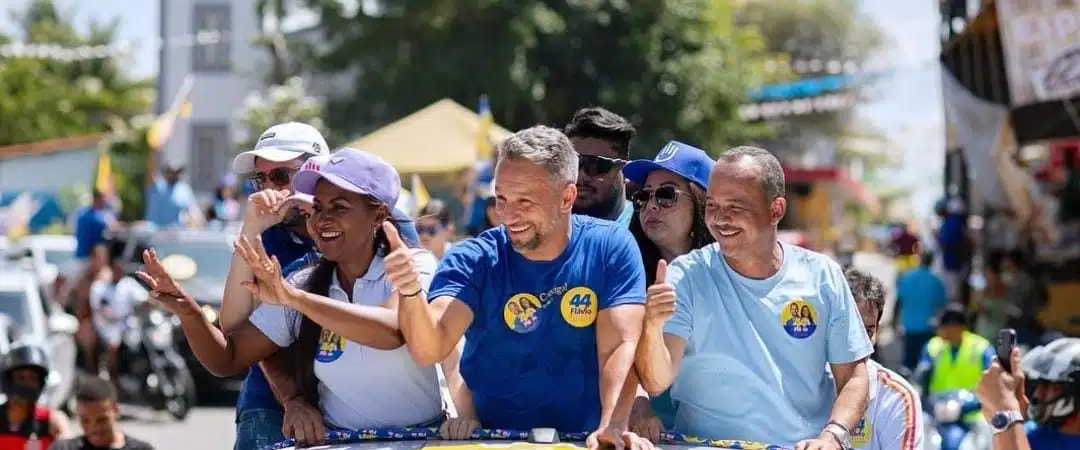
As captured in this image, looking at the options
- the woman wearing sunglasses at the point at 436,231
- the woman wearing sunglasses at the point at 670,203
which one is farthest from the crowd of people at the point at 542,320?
the woman wearing sunglasses at the point at 436,231

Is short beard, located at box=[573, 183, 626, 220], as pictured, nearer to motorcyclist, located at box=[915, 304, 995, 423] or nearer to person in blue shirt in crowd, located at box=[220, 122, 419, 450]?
person in blue shirt in crowd, located at box=[220, 122, 419, 450]

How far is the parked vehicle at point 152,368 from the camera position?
1520cm

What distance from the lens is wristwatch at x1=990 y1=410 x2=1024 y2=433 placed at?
478cm

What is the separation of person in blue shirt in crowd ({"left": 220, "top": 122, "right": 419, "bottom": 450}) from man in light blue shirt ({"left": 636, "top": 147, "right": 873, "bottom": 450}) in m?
0.99

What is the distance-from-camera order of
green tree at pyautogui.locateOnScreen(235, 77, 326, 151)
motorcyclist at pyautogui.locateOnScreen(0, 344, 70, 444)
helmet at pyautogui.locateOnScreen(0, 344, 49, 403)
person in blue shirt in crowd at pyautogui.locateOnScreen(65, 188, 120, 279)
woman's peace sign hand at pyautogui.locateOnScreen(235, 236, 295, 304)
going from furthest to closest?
green tree at pyautogui.locateOnScreen(235, 77, 326, 151), person in blue shirt in crowd at pyautogui.locateOnScreen(65, 188, 120, 279), helmet at pyautogui.locateOnScreen(0, 344, 49, 403), motorcyclist at pyautogui.locateOnScreen(0, 344, 70, 444), woman's peace sign hand at pyautogui.locateOnScreen(235, 236, 295, 304)

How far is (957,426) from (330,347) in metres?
6.14

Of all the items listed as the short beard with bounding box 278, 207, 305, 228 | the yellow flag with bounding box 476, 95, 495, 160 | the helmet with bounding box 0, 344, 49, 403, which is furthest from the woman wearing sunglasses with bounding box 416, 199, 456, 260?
the yellow flag with bounding box 476, 95, 495, 160

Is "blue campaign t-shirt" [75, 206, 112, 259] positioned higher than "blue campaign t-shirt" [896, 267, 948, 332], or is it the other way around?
"blue campaign t-shirt" [75, 206, 112, 259]

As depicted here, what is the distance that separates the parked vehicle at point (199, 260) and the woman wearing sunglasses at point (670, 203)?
11.0 m

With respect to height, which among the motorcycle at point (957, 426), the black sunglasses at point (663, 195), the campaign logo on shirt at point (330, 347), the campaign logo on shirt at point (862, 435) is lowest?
the motorcycle at point (957, 426)

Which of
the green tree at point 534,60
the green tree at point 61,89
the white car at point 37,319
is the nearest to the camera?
the white car at point 37,319

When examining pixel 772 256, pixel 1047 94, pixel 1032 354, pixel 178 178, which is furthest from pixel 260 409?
pixel 178 178

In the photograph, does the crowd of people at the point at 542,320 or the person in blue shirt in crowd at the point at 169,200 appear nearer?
the crowd of people at the point at 542,320

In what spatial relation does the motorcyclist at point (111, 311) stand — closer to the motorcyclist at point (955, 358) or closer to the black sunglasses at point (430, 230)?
the black sunglasses at point (430, 230)
